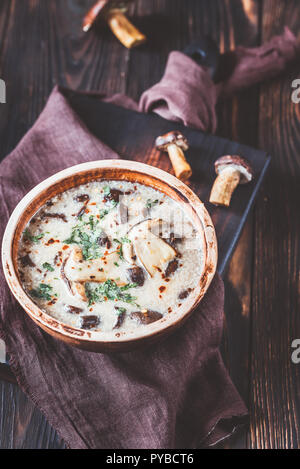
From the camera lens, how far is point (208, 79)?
2.38m

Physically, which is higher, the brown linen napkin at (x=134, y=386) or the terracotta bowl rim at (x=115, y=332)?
the terracotta bowl rim at (x=115, y=332)

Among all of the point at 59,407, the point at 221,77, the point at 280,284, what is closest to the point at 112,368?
the point at 59,407

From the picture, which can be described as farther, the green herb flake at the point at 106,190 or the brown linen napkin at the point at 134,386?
the green herb flake at the point at 106,190

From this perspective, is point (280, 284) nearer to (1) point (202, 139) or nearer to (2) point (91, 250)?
(1) point (202, 139)

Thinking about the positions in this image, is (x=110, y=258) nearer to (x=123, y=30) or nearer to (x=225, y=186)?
(x=225, y=186)

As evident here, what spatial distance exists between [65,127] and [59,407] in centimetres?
104

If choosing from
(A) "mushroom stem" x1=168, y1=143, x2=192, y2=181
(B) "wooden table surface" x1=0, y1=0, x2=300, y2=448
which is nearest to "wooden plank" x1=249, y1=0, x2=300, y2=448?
(B) "wooden table surface" x1=0, y1=0, x2=300, y2=448

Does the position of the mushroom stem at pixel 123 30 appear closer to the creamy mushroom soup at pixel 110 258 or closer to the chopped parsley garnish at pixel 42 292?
the creamy mushroom soup at pixel 110 258

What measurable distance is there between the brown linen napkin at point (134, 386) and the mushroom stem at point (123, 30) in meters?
1.30

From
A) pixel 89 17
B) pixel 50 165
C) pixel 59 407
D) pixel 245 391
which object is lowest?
pixel 245 391

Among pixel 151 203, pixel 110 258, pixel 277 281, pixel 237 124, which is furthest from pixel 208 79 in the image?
pixel 110 258

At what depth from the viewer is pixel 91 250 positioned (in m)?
1.82

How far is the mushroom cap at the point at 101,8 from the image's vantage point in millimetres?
2586

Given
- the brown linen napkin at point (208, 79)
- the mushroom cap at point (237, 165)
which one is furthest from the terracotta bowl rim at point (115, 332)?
the brown linen napkin at point (208, 79)
